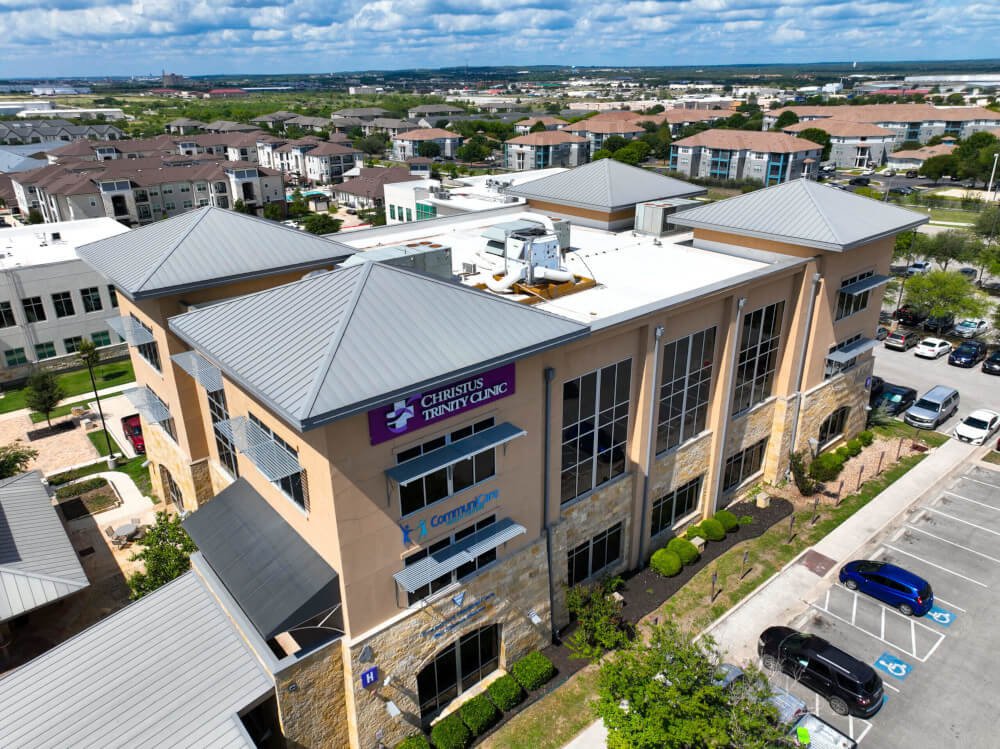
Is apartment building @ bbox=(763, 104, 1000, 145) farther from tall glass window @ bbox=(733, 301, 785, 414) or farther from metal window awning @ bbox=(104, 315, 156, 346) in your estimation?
metal window awning @ bbox=(104, 315, 156, 346)

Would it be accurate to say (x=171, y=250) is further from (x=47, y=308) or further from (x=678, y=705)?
(x=47, y=308)

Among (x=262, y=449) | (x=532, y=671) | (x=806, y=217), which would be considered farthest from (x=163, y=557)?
(x=806, y=217)

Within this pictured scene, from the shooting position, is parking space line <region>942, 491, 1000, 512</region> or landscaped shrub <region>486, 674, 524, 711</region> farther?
parking space line <region>942, 491, 1000, 512</region>

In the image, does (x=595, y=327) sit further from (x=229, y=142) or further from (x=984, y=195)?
(x=229, y=142)

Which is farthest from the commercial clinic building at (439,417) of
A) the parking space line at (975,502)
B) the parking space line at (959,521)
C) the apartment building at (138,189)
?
the apartment building at (138,189)

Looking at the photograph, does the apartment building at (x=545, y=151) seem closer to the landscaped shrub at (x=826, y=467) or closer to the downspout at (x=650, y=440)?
the landscaped shrub at (x=826, y=467)

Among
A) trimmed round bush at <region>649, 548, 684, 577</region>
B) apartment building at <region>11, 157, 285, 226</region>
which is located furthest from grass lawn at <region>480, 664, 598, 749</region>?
apartment building at <region>11, 157, 285, 226</region>
